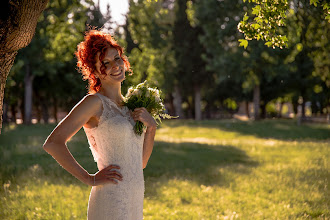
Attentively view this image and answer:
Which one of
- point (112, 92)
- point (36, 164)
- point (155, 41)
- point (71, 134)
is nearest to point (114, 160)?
point (71, 134)

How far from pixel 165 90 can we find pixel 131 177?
159 feet

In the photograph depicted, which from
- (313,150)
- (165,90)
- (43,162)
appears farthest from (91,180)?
(165,90)

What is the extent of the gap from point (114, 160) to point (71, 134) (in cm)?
41

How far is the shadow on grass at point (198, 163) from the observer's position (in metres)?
12.6

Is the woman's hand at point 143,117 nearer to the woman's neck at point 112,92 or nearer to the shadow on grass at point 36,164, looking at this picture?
the woman's neck at point 112,92

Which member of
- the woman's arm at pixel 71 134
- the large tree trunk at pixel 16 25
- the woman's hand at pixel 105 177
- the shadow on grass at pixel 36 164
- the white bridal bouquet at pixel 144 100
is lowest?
the shadow on grass at pixel 36 164

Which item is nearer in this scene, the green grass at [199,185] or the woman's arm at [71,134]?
the woman's arm at [71,134]

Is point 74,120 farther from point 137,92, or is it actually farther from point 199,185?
point 199,185

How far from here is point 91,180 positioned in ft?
10.9

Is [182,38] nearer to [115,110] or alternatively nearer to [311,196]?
[311,196]

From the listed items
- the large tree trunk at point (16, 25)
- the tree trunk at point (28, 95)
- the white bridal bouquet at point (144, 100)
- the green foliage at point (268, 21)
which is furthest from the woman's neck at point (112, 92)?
the tree trunk at point (28, 95)

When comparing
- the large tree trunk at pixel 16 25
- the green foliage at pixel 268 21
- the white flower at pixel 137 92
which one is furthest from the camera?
the green foliage at pixel 268 21

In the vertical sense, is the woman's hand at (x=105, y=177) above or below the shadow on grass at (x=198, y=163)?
above

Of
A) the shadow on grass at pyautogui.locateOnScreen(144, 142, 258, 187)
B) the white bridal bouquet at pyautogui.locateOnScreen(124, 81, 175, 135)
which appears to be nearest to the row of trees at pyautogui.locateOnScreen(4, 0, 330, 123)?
→ the shadow on grass at pyautogui.locateOnScreen(144, 142, 258, 187)
